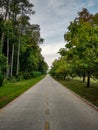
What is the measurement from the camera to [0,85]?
34.0 meters

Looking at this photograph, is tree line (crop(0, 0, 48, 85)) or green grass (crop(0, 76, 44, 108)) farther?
tree line (crop(0, 0, 48, 85))

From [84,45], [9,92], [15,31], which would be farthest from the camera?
[15,31]

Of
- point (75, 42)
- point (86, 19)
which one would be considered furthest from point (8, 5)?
point (75, 42)

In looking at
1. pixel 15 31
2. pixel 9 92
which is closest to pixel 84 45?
pixel 9 92

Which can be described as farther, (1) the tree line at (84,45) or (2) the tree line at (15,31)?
(2) the tree line at (15,31)

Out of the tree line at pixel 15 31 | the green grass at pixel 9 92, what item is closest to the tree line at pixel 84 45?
the green grass at pixel 9 92

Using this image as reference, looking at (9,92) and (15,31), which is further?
(15,31)

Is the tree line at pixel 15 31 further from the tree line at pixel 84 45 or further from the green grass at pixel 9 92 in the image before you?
the tree line at pixel 84 45

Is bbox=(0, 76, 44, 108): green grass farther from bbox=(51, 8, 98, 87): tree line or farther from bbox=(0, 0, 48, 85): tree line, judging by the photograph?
bbox=(51, 8, 98, 87): tree line

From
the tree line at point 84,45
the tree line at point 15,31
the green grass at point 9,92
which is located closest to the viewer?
the green grass at point 9,92

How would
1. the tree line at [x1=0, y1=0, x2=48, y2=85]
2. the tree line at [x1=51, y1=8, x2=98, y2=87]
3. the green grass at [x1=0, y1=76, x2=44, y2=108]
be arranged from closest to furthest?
the green grass at [x1=0, y1=76, x2=44, y2=108] < the tree line at [x1=51, y1=8, x2=98, y2=87] < the tree line at [x1=0, y1=0, x2=48, y2=85]

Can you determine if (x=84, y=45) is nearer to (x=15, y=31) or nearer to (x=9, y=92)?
(x=9, y=92)

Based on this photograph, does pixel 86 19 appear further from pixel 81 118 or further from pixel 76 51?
pixel 81 118

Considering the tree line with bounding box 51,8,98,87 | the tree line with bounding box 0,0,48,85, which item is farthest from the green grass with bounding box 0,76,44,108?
the tree line with bounding box 51,8,98,87
